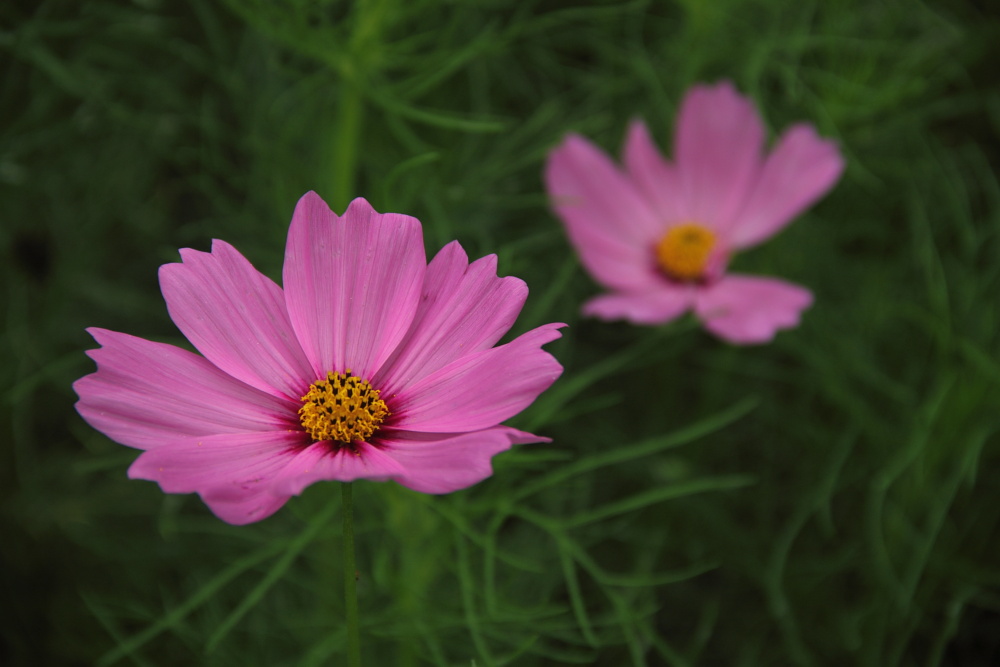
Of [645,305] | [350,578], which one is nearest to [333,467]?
[350,578]

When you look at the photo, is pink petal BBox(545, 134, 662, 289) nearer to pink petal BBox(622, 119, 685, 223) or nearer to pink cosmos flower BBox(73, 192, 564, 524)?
pink petal BBox(622, 119, 685, 223)

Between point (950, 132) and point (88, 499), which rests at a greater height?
point (950, 132)

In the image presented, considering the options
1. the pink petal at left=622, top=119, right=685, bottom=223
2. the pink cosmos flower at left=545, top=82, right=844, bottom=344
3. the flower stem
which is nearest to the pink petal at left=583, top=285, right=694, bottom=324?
the pink cosmos flower at left=545, top=82, right=844, bottom=344

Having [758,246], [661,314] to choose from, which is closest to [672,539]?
[661,314]

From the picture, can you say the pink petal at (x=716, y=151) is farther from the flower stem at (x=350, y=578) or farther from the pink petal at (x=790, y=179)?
the flower stem at (x=350, y=578)

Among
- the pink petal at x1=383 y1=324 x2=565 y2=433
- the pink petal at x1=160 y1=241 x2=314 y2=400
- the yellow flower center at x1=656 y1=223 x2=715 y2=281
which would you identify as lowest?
the pink petal at x1=383 y1=324 x2=565 y2=433

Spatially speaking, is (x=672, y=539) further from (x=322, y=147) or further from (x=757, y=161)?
(x=322, y=147)
